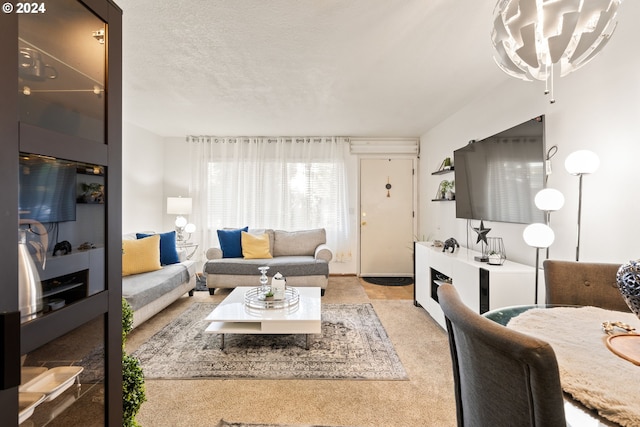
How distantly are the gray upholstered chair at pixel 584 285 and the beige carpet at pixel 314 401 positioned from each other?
90cm

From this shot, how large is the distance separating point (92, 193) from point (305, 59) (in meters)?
1.94

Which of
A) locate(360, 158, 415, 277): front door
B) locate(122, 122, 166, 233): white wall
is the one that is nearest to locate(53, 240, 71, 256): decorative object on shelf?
locate(122, 122, 166, 233): white wall

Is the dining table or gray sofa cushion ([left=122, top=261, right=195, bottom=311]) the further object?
gray sofa cushion ([left=122, top=261, right=195, bottom=311])

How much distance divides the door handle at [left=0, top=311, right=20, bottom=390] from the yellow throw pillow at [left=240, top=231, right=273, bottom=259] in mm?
3595

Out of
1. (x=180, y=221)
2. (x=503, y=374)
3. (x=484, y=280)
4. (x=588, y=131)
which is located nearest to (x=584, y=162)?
(x=588, y=131)

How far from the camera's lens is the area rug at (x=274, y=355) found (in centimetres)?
204

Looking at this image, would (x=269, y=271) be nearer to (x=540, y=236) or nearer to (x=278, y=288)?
(x=278, y=288)

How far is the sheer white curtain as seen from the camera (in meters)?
4.90

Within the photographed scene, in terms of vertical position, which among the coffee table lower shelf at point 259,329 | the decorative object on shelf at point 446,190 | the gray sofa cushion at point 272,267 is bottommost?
the coffee table lower shelf at point 259,329

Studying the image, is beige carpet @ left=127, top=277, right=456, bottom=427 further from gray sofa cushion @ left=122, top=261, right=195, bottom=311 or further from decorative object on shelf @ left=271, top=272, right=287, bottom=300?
gray sofa cushion @ left=122, top=261, right=195, bottom=311

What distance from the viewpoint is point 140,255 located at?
319 centimetres

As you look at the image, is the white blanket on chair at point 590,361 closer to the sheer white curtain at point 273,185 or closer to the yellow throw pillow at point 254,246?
the yellow throw pillow at point 254,246

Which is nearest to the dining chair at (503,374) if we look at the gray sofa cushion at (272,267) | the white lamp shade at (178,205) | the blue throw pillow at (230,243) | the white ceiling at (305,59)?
the white ceiling at (305,59)

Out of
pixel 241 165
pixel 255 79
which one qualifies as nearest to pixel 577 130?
pixel 255 79
